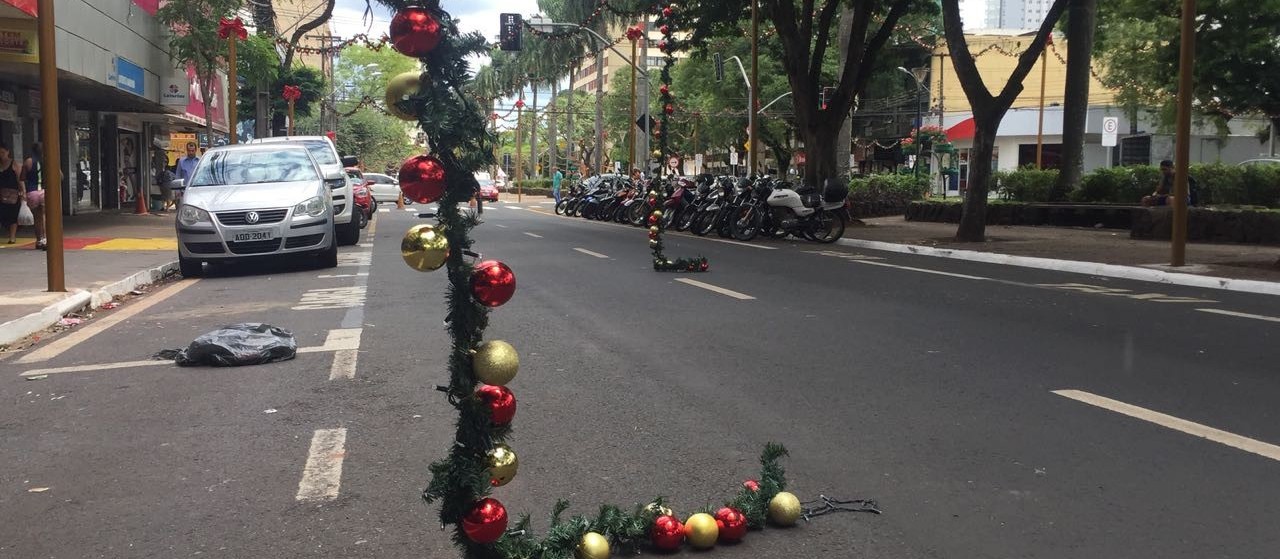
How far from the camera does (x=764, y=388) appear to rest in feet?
21.0

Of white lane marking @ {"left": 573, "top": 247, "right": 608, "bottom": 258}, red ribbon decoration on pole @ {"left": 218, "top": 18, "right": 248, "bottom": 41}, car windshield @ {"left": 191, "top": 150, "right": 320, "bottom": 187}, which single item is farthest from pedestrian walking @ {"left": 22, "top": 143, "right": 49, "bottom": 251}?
red ribbon decoration on pole @ {"left": 218, "top": 18, "right": 248, "bottom": 41}

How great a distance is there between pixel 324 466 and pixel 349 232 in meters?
15.3

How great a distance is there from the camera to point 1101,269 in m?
14.5

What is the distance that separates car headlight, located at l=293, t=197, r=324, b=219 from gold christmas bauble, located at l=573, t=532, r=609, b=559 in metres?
11.2

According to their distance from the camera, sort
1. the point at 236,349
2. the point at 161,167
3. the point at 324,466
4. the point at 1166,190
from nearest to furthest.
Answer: the point at 324,466
the point at 236,349
the point at 1166,190
the point at 161,167

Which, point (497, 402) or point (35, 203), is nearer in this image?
point (497, 402)

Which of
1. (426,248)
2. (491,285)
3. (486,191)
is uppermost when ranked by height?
(486,191)

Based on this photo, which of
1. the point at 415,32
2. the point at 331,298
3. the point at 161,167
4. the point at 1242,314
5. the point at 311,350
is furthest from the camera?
the point at 161,167

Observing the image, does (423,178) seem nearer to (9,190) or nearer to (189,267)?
(189,267)

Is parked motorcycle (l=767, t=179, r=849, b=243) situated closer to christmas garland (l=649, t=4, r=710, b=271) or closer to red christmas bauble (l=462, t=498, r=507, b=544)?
christmas garland (l=649, t=4, r=710, b=271)

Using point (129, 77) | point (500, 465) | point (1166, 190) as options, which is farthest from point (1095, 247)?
point (129, 77)

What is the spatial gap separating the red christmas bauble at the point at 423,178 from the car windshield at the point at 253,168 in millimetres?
12258

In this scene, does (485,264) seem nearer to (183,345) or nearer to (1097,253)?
(183,345)

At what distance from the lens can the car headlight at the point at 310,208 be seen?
13897 millimetres
